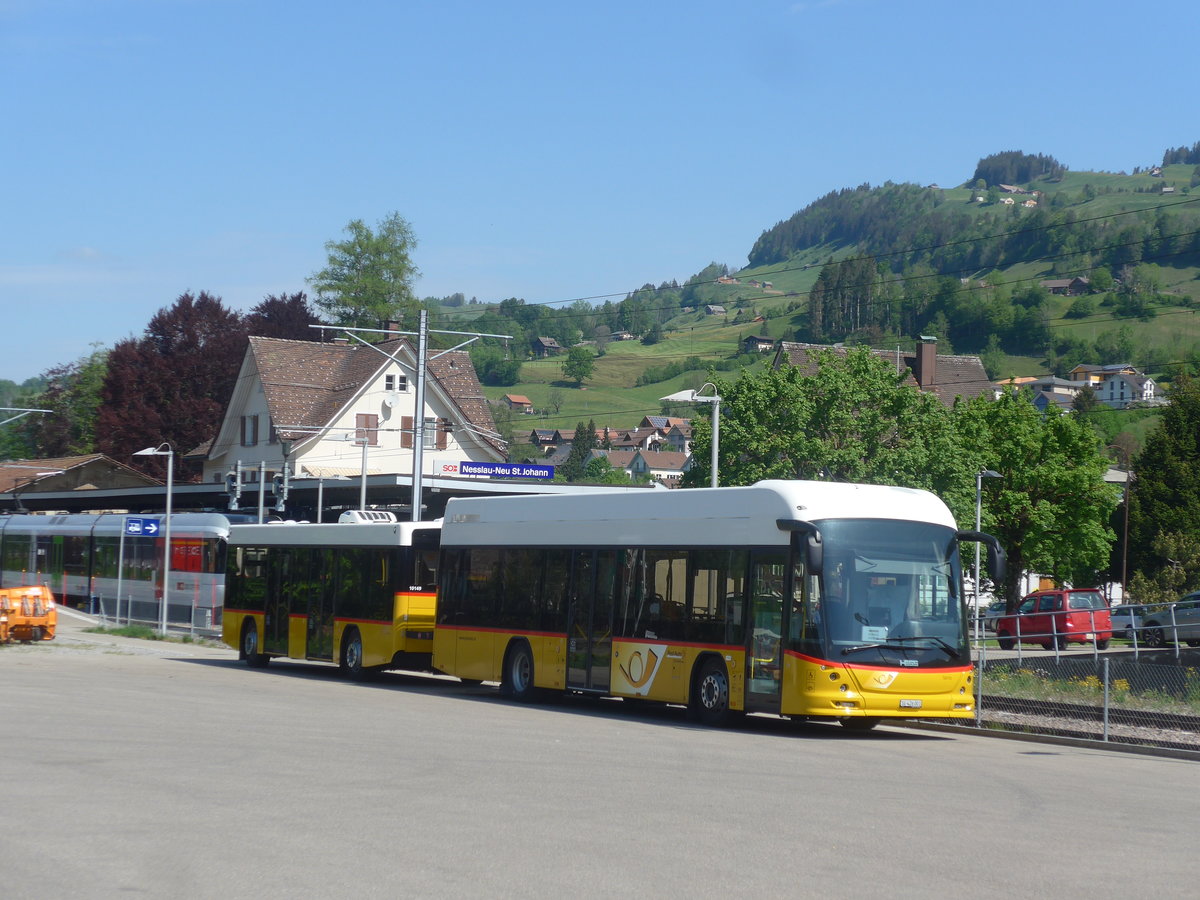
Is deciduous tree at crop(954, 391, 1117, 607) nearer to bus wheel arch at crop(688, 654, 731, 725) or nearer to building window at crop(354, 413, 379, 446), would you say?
building window at crop(354, 413, 379, 446)

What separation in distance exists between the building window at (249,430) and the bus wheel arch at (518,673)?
54.9 m

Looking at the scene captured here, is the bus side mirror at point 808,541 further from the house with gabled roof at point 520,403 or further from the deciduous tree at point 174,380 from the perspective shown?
the house with gabled roof at point 520,403

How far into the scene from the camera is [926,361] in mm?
93188

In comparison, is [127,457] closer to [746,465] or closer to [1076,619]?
[746,465]

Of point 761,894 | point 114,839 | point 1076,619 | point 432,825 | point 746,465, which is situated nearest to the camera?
point 761,894

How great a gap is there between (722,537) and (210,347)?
66.2 metres

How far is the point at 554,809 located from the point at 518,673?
11959 millimetres

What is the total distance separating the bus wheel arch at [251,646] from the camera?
31016 millimetres

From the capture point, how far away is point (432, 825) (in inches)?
392

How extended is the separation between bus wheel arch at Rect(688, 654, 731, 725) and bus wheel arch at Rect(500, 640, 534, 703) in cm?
383

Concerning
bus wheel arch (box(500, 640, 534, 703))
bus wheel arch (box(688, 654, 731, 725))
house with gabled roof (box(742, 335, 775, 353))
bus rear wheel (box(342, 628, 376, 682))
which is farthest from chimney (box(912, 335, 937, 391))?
house with gabled roof (box(742, 335, 775, 353))

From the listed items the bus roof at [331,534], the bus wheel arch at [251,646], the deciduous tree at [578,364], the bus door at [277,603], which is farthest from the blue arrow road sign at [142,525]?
the deciduous tree at [578,364]

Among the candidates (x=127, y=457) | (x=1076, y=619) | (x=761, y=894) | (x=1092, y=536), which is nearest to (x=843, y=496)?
(x=761, y=894)

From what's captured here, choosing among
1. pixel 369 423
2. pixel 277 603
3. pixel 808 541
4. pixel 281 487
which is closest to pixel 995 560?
pixel 808 541
